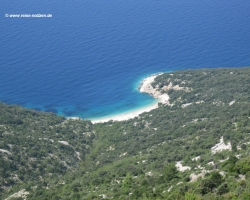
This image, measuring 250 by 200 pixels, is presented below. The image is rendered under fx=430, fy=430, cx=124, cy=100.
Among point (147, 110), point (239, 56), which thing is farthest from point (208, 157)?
point (239, 56)

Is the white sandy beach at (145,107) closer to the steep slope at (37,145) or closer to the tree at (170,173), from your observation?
the steep slope at (37,145)

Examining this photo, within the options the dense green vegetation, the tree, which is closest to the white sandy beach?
the dense green vegetation

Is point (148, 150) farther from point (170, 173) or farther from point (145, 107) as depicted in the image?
point (145, 107)

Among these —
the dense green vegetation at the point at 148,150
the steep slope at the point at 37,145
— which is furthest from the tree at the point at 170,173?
the steep slope at the point at 37,145

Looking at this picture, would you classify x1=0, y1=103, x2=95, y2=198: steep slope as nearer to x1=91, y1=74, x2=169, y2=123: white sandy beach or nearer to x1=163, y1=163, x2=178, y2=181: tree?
x1=91, y1=74, x2=169, y2=123: white sandy beach

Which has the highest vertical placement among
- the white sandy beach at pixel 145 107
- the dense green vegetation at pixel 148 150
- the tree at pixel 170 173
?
the white sandy beach at pixel 145 107

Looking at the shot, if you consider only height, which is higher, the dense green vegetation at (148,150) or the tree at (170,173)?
the dense green vegetation at (148,150)

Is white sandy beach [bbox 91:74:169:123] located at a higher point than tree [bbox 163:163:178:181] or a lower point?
higher

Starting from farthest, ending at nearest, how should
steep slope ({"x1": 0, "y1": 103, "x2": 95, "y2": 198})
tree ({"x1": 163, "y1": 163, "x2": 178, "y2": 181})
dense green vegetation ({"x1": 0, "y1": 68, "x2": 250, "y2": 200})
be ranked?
steep slope ({"x1": 0, "y1": 103, "x2": 95, "y2": 198})
tree ({"x1": 163, "y1": 163, "x2": 178, "y2": 181})
dense green vegetation ({"x1": 0, "y1": 68, "x2": 250, "y2": 200})

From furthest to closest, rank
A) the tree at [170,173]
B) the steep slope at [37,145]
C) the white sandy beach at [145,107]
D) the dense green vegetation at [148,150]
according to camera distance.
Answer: the white sandy beach at [145,107] → the steep slope at [37,145] → the tree at [170,173] → the dense green vegetation at [148,150]
